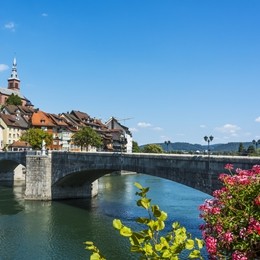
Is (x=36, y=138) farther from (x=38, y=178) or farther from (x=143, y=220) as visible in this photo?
(x=143, y=220)

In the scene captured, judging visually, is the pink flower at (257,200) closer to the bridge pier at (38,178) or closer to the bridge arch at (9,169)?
the bridge pier at (38,178)

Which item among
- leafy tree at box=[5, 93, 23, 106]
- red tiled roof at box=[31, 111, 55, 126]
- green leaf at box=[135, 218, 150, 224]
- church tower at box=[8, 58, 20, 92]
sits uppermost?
church tower at box=[8, 58, 20, 92]

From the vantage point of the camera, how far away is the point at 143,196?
5.61m

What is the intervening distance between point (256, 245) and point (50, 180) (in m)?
49.5

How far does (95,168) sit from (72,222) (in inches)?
378

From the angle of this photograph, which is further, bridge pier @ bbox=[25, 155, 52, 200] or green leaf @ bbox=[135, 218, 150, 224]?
bridge pier @ bbox=[25, 155, 52, 200]

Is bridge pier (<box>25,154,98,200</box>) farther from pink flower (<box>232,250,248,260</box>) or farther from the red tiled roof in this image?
→ the red tiled roof

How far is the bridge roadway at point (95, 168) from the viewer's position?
3437 centimetres

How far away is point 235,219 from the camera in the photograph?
9750 millimetres

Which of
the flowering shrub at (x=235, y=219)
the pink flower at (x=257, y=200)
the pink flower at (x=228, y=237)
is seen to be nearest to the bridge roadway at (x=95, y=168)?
the flowering shrub at (x=235, y=219)

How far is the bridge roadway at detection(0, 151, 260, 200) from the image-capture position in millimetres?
34366

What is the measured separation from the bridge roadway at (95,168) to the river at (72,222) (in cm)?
250

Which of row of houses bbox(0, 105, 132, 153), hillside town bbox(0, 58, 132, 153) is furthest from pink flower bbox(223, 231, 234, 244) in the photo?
row of houses bbox(0, 105, 132, 153)

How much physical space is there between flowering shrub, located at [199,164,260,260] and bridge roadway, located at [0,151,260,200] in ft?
64.2
